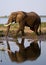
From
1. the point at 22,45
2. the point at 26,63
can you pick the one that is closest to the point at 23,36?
the point at 22,45

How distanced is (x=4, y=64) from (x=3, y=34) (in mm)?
8145

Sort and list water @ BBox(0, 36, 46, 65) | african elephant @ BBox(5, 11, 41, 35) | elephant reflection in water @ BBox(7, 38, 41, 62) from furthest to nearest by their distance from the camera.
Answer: african elephant @ BBox(5, 11, 41, 35) < elephant reflection in water @ BBox(7, 38, 41, 62) < water @ BBox(0, 36, 46, 65)

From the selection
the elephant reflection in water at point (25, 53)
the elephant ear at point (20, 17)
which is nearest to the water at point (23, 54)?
the elephant reflection in water at point (25, 53)

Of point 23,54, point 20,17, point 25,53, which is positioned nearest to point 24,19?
point 20,17

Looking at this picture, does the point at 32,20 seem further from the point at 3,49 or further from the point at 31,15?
the point at 3,49

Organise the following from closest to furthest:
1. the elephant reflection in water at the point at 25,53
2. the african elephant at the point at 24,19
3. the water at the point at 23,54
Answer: the water at the point at 23,54
the elephant reflection in water at the point at 25,53
the african elephant at the point at 24,19

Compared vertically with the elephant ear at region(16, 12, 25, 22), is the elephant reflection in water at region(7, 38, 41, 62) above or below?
above

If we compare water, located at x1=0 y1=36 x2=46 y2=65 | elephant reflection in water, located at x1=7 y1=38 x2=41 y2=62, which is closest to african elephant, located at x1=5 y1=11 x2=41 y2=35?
water, located at x1=0 y1=36 x2=46 y2=65

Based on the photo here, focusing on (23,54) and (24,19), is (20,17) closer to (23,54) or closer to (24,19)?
(24,19)

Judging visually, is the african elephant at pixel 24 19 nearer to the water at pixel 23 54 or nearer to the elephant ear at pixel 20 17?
the elephant ear at pixel 20 17

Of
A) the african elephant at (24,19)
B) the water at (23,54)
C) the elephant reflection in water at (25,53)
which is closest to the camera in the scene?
the water at (23,54)

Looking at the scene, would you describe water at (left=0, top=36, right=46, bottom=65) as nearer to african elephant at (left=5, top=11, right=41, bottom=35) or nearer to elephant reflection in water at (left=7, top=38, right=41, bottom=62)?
elephant reflection in water at (left=7, top=38, right=41, bottom=62)

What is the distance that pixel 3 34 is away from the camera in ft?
62.4

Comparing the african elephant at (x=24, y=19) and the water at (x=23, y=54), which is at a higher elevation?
the water at (x=23, y=54)
